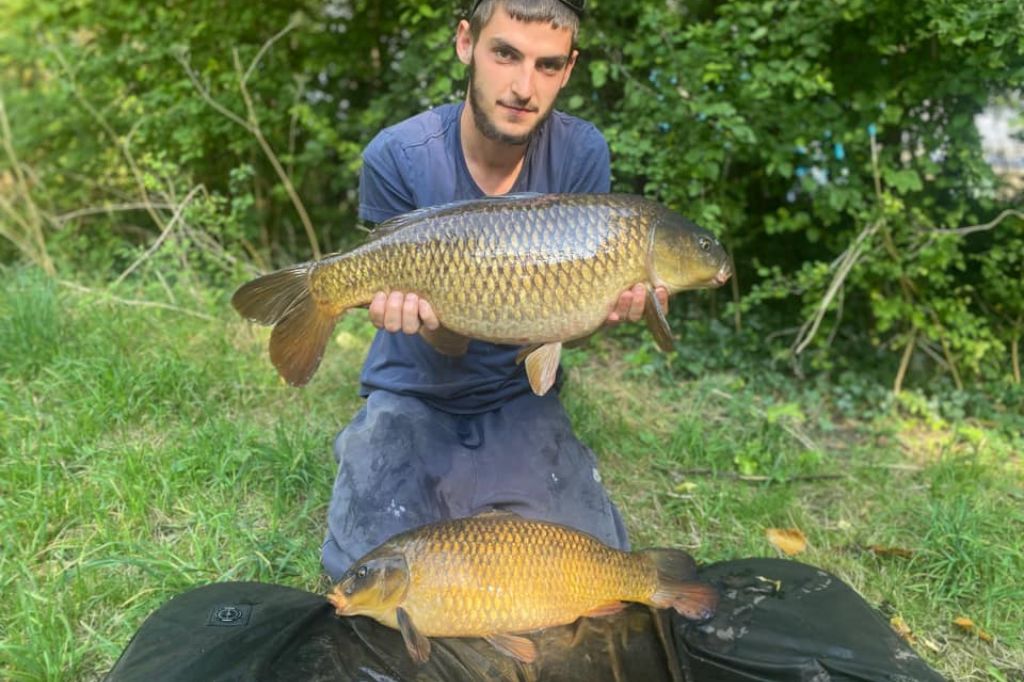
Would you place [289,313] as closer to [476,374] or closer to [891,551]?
[476,374]

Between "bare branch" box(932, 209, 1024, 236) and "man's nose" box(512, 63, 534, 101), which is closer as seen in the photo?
"man's nose" box(512, 63, 534, 101)

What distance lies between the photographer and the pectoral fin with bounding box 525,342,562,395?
197cm

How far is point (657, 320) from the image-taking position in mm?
1896

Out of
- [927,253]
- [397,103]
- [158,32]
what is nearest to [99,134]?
[158,32]

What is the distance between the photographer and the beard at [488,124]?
207cm

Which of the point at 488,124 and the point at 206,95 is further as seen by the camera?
the point at 206,95

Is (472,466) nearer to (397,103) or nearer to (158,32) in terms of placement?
(397,103)

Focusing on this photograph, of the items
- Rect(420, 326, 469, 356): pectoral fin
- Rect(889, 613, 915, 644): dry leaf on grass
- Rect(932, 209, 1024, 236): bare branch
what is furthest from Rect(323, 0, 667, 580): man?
Rect(932, 209, 1024, 236): bare branch

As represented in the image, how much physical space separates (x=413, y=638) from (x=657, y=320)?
859 mm

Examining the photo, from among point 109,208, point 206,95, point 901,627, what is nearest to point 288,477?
point 901,627

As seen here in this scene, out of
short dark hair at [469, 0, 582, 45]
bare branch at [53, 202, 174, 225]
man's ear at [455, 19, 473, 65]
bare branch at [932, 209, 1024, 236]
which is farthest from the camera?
bare branch at [53, 202, 174, 225]

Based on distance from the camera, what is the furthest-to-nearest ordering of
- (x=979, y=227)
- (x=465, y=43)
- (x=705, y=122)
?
(x=705, y=122) < (x=979, y=227) < (x=465, y=43)

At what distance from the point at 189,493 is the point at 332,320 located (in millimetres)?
906

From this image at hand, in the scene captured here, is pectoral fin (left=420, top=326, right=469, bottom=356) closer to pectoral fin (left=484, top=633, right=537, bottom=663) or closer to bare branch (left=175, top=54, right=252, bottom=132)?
pectoral fin (left=484, top=633, right=537, bottom=663)
